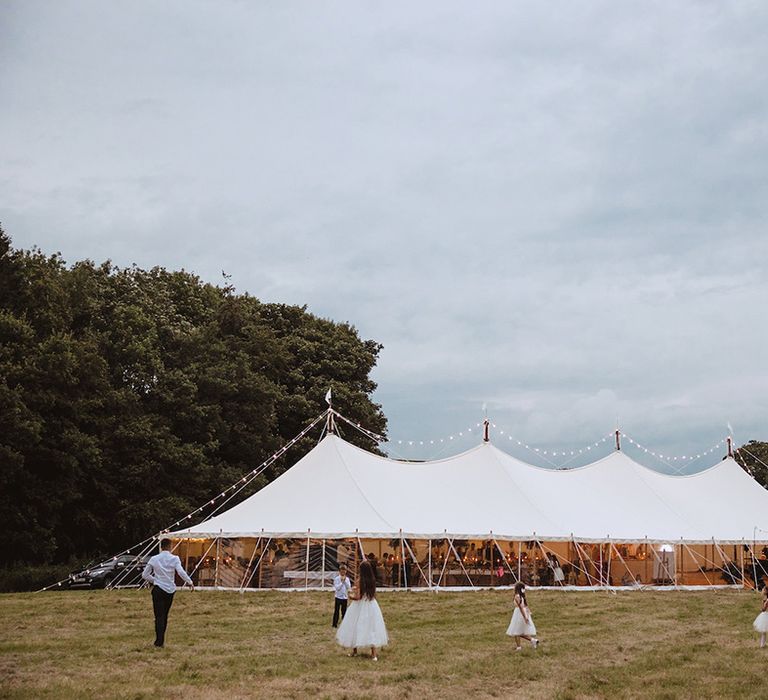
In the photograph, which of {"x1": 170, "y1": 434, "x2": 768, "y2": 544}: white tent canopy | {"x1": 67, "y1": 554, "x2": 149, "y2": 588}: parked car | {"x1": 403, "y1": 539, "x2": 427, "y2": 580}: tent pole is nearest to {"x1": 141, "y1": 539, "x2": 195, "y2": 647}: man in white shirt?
{"x1": 170, "y1": 434, "x2": 768, "y2": 544}: white tent canopy

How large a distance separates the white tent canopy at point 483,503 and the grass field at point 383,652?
129 inches

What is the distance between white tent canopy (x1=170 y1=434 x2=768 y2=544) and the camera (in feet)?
76.5

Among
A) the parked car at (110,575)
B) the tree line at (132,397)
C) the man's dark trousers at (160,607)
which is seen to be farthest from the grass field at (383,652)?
the tree line at (132,397)

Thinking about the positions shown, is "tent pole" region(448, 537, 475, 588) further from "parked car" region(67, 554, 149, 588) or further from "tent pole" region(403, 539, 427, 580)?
"parked car" region(67, 554, 149, 588)

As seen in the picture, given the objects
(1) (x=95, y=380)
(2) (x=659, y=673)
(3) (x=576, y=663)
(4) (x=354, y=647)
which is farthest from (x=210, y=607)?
(1) (x=95, y=380)

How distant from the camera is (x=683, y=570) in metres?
27.4

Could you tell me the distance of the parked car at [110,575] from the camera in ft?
82.1

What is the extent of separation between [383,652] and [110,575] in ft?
49.9

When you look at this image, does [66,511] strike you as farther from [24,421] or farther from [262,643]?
[262,643]

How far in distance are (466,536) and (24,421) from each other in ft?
39.9

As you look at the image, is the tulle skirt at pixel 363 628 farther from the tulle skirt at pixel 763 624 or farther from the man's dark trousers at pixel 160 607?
the tulle skirt at pixel 763 624

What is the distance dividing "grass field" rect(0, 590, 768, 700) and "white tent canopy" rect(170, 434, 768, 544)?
3.28 metres

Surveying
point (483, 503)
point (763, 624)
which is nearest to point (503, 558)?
point (483, 503)

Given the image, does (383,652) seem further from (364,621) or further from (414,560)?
(414,560)
